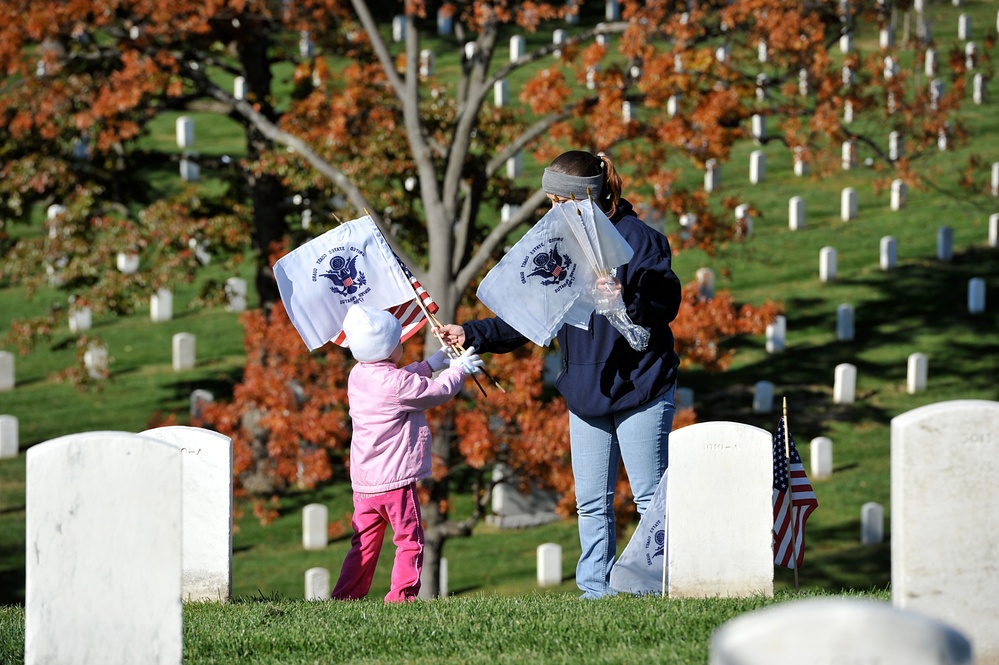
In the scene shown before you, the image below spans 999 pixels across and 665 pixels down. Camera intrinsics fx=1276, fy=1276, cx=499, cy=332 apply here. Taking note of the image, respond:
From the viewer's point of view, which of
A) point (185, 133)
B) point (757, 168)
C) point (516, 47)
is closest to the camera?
point (757, 168)

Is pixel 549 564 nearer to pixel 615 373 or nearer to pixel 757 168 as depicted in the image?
pixel 615 373

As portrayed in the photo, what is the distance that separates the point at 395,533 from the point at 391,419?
578 millimetres

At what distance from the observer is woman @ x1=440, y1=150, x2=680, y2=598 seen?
225 inches

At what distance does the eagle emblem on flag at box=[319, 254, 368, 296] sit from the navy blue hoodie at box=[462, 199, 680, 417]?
1.25 metres

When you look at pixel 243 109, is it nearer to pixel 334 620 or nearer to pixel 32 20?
pixel 32 20

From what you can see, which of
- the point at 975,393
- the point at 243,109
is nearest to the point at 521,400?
the point at 243,109

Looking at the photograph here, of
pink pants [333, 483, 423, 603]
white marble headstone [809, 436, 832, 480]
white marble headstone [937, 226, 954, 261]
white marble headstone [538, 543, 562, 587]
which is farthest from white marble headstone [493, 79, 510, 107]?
pink pants [333, 483, 423, 603]

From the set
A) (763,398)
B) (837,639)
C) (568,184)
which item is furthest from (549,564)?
(837,639)

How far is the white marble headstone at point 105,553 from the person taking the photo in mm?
4477

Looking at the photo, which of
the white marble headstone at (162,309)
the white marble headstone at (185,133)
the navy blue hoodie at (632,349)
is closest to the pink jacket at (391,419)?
the navy blue hoodie at (632,349)

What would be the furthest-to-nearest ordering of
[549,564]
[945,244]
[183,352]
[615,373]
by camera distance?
[945,244] → [183,352] → [549,564] → [615,373]

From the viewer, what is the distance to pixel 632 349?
581 cm

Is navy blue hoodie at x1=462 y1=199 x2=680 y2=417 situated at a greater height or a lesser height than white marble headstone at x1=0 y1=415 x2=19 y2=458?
greater

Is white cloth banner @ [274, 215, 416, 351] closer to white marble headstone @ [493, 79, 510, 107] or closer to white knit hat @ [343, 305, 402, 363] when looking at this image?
white knit hat @ [343, 305, 402, 363]
